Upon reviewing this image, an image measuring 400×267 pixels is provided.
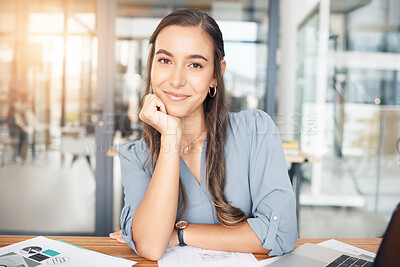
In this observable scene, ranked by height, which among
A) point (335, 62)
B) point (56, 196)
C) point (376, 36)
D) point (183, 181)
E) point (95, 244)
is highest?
point (376, 36)

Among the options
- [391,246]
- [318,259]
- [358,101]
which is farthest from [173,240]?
[358,101]

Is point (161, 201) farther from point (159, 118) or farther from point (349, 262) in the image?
point (349, 262)

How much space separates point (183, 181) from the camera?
4.09ft

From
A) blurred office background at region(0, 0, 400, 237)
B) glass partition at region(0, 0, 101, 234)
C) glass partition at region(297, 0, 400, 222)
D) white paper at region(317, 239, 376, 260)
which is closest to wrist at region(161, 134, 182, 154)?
white paper at region(317, 239, 376, 260)

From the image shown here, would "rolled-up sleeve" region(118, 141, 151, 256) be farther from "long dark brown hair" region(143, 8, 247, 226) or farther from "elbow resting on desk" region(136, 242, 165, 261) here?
"elbow resting on desk" region(136, 242, 165, 261)

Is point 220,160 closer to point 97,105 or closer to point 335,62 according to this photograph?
point 97,105

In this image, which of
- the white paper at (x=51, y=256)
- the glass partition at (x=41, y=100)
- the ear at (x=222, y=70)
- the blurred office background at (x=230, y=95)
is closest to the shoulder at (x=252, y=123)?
the ear at (x=222, y=70)

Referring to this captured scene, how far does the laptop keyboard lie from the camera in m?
0.83

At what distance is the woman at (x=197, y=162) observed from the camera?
1.03 meters

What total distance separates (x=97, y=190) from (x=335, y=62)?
2.62 metres

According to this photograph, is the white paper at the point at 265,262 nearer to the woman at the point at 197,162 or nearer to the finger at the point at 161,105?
the woman at the point at 197,162

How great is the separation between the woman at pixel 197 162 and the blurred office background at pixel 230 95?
1.94 m

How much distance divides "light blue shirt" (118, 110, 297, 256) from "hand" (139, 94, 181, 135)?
0.13 meters

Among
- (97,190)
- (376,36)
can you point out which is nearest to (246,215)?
(97,190)
